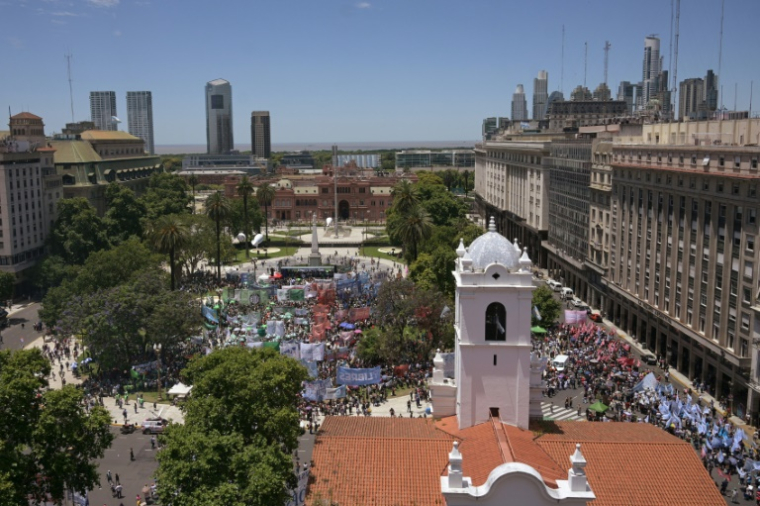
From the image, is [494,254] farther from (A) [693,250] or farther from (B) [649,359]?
(B) [649,359]

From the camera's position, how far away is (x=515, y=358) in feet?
95.4

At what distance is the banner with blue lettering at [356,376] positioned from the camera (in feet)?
165


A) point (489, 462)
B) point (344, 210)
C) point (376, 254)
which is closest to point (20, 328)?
point (376, 254)

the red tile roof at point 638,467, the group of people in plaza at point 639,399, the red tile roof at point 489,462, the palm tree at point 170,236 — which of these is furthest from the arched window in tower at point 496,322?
the palm tree at point 170,236

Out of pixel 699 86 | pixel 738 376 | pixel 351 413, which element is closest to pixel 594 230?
pixel 738 376

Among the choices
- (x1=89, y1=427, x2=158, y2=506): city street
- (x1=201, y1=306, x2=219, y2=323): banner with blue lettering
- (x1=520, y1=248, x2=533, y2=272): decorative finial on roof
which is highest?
(x1=520, y1=248, x2=533, y2=272): decorative finial on roof

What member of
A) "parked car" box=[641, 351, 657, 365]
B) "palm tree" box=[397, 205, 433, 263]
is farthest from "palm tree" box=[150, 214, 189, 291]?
"parked car" box=[641, 351, 657, 365]

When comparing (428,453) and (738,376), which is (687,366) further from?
(428,453)

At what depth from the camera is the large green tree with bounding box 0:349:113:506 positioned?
28203 mm

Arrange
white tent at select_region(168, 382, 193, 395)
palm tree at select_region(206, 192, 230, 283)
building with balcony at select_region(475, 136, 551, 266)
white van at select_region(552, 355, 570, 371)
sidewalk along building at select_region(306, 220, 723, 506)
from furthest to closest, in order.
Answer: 1. building with balcony at select_region(475, 136, 551, 266)
2. palm tree at select_region(206, 192, 230, 283)
3. white van at select_region(552, 355, 570, 371)
4. white tent at select_region(168, 382, 193, 395)
5. sidewalk along building at select_region(306, 220, 723, 506)

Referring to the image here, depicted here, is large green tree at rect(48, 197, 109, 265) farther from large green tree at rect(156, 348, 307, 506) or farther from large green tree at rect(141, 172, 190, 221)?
large green tree at rect(156, 348, 307, 506)

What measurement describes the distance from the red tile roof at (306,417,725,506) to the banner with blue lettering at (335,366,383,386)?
21086mm

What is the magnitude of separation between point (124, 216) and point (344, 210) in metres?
68.8

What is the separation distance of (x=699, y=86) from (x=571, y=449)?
128m
